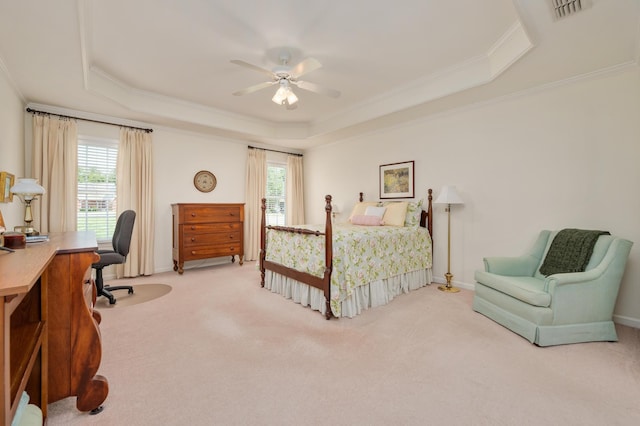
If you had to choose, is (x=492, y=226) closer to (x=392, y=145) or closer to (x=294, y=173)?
(x=392, y=145)

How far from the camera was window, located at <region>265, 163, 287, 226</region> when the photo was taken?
6.39m

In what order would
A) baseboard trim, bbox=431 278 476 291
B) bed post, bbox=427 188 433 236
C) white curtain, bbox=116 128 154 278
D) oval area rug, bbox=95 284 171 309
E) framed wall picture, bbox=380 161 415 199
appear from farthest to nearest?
framed wall picture, bbox=380 161 415 199 < white curtain, bbox=116 128 154 278 < bed post, bbox=427 188 433 236 < baseboard trim, bbox=431 278 476 291 < oval area rug, bbox=95 284 171 309

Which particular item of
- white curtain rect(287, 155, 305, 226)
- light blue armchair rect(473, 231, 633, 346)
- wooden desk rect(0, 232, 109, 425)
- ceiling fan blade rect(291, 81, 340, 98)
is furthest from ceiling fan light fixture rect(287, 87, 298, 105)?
white curtain rect(287, 155, 305, 226)

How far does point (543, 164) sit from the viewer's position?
3.38m

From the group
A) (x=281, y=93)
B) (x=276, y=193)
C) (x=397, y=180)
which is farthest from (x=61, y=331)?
(x=276, y=193)

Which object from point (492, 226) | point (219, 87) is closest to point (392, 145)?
point (492, 226)

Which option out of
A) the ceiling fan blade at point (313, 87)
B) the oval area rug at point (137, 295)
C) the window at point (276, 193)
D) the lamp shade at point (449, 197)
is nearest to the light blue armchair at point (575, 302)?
the lamp shade at point (449, 197)

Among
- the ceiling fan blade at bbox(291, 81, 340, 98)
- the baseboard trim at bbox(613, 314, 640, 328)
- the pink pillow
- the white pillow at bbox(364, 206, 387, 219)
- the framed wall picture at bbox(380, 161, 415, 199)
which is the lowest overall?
the baseboard trim at bbox(613, 314, 640, 328)

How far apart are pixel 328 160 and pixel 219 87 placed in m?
A: 2.79

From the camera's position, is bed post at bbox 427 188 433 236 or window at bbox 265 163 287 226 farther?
→ window at bbox 265 163 287 226

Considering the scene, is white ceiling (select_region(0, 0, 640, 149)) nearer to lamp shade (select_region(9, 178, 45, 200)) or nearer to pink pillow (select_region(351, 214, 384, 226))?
lamp shade (select_region(9, 178, 45, 200))

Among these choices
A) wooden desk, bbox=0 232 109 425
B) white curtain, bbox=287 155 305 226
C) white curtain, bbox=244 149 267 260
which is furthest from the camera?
white curtain, bbox=287 155 305 226

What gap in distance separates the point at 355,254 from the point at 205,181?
140 inches

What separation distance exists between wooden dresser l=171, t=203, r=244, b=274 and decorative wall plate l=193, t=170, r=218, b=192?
59 centimetres
